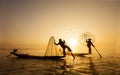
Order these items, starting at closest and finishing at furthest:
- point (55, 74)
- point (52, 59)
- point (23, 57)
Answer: point (55, 74) < point (52, 59) < point (23, 57)

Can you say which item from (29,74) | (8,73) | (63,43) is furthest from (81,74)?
(63,43)

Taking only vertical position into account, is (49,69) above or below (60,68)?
below

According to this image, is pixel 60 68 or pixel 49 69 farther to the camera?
pixel 60 68

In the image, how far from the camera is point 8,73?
1143 inches

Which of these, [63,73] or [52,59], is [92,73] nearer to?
[63,73]

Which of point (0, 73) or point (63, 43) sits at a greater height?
point (63, 43)

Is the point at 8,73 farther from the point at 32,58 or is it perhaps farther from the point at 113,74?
the point at 32,58

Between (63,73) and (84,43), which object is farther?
(84,43)

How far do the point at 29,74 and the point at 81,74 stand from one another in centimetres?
622

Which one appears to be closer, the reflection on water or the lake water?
the reflection on water

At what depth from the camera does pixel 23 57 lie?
171 feet

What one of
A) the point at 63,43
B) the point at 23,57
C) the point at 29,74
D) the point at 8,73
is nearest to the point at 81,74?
the point at 29,74

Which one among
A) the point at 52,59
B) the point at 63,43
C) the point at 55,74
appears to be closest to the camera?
the point at 55,74

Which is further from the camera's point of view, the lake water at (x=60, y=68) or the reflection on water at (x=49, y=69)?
the lake water at (x=60, y=68)
